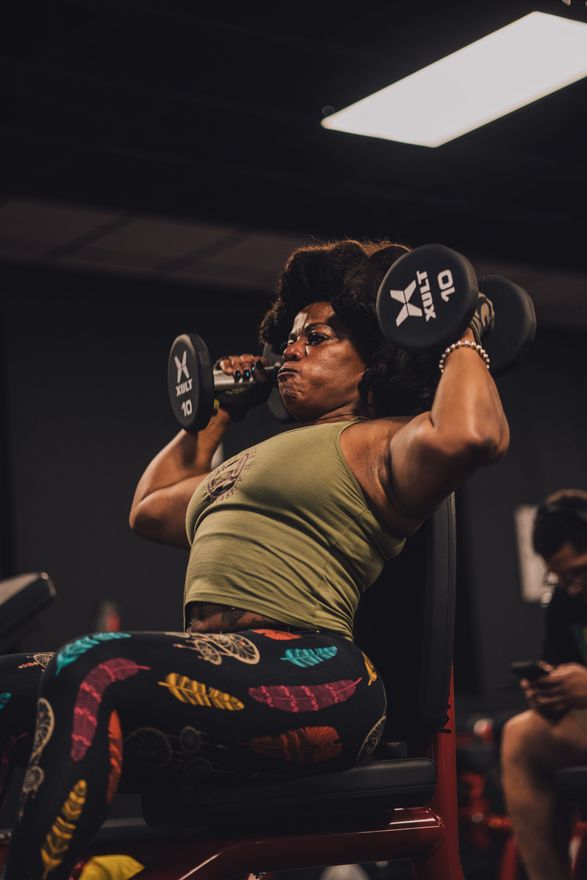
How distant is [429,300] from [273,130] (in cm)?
365

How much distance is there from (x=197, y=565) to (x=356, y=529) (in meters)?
0.22

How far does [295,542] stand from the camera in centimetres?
151

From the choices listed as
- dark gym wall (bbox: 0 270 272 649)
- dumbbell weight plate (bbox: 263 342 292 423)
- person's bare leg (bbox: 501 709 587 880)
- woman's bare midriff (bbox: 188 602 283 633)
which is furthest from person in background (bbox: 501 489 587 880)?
dark gym wall (bbox: 0 270 272 649)

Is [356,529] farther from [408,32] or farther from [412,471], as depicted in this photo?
[408,32]

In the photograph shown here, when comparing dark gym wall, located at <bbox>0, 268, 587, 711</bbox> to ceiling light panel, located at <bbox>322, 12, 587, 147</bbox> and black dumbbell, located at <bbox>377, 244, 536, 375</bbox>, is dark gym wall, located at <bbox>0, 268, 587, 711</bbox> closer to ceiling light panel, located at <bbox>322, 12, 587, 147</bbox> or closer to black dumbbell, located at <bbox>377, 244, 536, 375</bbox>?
ceiling light panel, located at <bbox>322, 12, 587, 147</bbox>

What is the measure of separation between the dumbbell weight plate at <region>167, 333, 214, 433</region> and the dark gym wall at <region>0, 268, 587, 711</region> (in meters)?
3.68

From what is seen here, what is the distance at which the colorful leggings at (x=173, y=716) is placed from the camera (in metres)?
1.18

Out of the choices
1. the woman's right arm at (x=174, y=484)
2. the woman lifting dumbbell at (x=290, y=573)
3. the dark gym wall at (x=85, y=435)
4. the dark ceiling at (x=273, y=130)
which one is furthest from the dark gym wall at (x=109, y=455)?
the woman lifting dumbbell at (x=290, y=573)

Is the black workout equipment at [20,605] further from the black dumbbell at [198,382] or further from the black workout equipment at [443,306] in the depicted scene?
the black workout equipment at [443,306]

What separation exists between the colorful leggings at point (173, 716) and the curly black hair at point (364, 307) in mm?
397

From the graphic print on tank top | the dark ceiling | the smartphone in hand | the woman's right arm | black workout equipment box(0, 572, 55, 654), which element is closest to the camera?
the graphic print on tank top

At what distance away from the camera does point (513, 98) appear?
12.9 feet

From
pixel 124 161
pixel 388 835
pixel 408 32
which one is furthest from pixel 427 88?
pixel 388 835

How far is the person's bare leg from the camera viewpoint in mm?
2396
